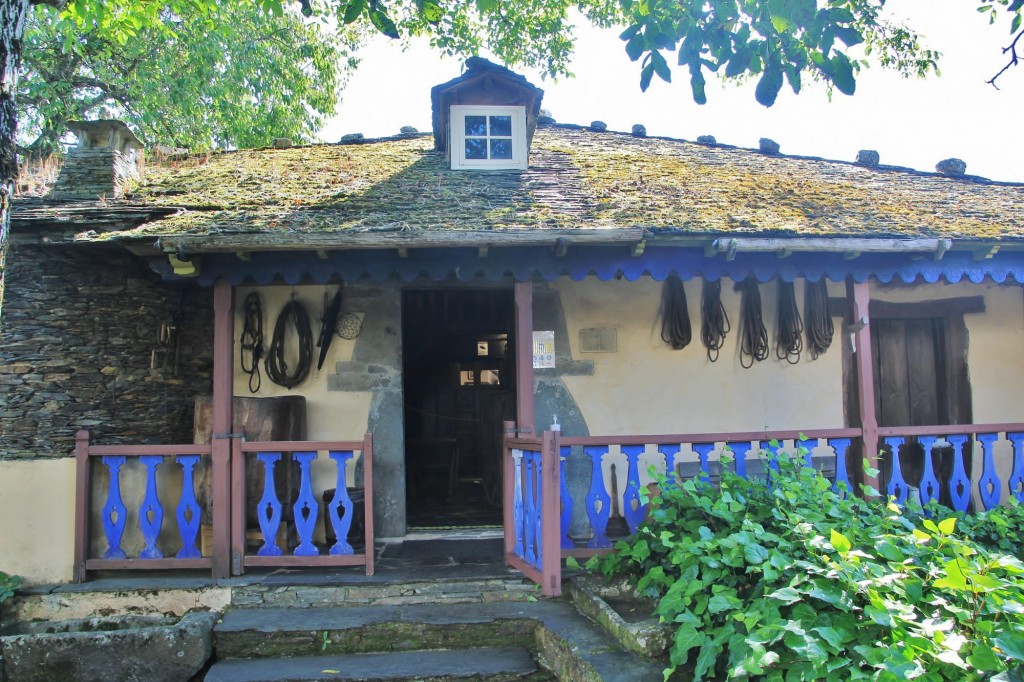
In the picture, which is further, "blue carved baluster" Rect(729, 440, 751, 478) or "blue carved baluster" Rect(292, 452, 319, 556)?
"blue carved baluster" Rect(729, 440, 751, 478)

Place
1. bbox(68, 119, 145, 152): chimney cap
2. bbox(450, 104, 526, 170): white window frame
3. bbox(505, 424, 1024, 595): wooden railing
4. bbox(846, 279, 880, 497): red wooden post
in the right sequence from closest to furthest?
bbox(505, 424, 1024, 595): wooden railing < bbox(846, 279, 880, 497): red wooden post < bbox(68, 119, 145, 152): chimney cap < bbox(450, 104, 526, 170): white window frame

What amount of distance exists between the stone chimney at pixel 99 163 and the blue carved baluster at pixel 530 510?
4.50m

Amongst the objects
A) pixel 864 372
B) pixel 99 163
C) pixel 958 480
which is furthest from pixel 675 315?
pixel 99 163

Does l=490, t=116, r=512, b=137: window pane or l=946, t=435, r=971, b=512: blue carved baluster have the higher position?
l=490, t=116, r=512, b=137: window pane

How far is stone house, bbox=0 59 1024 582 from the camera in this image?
559 cm

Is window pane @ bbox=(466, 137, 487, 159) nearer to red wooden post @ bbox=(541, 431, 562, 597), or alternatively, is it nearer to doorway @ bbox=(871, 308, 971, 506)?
red wooden post @ bbox=(541, 431, 562, 597)

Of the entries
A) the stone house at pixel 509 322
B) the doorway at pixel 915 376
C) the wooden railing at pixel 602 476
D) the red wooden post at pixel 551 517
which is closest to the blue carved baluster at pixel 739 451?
the wooden railing at pixel 602 476

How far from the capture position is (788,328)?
283 inches

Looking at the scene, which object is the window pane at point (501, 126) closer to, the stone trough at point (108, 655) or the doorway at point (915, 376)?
the doorway at point (915, 376)

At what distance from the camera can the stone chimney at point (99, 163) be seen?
662 centimetres

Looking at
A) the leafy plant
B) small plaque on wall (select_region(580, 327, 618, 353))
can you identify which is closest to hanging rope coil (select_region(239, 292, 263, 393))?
the leafy plant

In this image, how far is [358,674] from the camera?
442 cm

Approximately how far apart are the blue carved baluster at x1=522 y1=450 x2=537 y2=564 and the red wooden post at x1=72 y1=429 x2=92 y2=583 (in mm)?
3358

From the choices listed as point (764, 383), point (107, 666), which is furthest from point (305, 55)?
point (107, 666)
